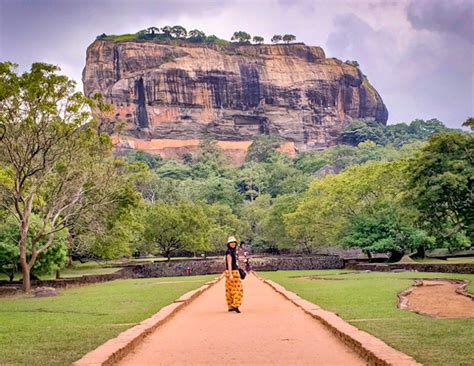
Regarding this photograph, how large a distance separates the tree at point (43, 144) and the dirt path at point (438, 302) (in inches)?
614

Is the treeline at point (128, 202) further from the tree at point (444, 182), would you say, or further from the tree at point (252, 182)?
the tree at point (252, 182)

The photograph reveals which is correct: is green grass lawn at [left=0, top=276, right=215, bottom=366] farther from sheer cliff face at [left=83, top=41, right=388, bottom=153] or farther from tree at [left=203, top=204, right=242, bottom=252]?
sheer cliff face at [left=83, top=41, right=388, bottom=153]

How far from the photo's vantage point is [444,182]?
95.7 ft

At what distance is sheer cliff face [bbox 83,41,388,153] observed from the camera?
→ 168 m

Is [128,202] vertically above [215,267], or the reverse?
[128,202]

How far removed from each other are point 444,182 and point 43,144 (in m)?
17.6

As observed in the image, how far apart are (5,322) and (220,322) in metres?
4.88

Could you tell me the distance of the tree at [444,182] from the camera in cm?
2944

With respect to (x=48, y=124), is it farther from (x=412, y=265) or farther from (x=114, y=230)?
(x=412, y=265)

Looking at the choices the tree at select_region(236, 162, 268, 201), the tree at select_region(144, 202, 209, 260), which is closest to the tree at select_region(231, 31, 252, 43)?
the tree at select_region(236, 162, 268, 201)

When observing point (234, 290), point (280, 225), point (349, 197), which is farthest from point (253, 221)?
point (234, 290)

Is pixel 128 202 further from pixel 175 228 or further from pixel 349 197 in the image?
pixel 175 228

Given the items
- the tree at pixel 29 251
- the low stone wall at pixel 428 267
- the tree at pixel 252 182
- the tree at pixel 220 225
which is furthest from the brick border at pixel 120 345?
the tree at pixel 252 182

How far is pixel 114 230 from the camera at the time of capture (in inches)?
1656
